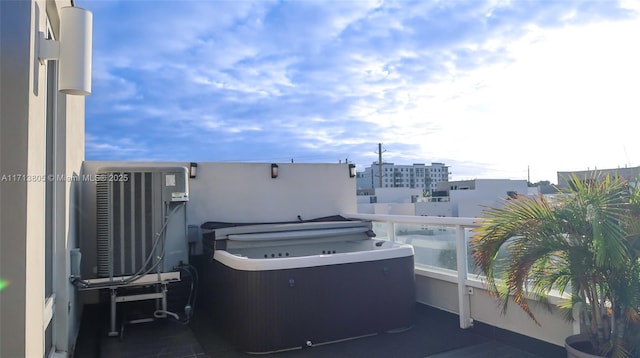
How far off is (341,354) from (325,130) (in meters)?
10.0

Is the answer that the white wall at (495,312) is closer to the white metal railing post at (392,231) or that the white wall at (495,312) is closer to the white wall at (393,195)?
the white metal railing post at (392,231)

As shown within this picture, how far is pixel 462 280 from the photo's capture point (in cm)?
413

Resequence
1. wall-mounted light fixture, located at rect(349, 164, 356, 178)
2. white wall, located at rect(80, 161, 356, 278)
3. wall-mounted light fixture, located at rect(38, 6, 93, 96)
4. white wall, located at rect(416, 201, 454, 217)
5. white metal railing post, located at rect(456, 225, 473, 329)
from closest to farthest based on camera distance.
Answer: wall-mounted light fixture, located at rect(38, 6, 93, 96) → white metal railing post, located at rect(456, 225, 473, 329) → white wall, located at rect(80, 161, 356, 278) → wall-mounted light fixture, located at rect(349, 164, 356, 178) → white wall, located at rect(416, 201, 454, 217)

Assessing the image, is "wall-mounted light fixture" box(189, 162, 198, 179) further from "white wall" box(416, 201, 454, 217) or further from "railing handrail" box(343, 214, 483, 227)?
"white wall" box(416, 201, 454, 217)

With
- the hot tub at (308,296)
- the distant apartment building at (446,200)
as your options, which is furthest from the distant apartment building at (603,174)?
the distant apartment building at (446,200)

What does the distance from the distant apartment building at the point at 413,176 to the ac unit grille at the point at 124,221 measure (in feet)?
117

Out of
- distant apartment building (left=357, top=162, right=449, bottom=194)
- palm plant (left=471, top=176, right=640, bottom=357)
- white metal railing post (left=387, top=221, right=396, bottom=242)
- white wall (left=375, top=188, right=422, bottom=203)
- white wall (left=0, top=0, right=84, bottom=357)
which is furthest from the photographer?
distant apartment building (left=357, top=162, right=449, bottom=194)

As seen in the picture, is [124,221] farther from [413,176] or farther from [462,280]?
[413,176]

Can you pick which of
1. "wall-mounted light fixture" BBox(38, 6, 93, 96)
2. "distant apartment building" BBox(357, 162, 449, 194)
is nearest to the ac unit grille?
"wall-mounted light fixture" BBox(38, 6, 93, 96)

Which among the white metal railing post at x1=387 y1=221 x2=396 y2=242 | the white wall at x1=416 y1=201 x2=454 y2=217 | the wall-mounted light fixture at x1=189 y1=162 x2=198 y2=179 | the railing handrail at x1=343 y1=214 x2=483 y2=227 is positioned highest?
the wall-mounted light fixture at x1=189 y1=162 x2=198 y2=179

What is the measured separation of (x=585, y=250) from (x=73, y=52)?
121 inches

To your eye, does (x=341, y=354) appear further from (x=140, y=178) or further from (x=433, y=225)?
(x=140, y=178)

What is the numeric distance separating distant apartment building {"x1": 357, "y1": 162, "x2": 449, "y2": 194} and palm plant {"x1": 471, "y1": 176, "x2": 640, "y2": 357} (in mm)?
36722

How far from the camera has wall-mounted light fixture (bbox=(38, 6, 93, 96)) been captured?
193 centimetres
